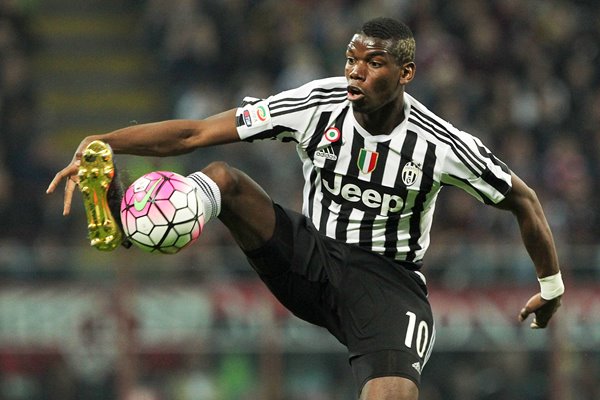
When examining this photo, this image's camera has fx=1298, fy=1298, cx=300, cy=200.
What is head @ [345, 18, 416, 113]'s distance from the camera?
5422mm

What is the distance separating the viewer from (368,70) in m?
5.43

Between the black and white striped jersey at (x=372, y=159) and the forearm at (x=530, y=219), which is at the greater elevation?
the black and white striped jersey at (x=372, y=159)

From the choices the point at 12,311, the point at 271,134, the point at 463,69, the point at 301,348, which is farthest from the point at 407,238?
the point at 463,69

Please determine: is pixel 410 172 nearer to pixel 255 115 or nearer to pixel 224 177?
pixel 255 115

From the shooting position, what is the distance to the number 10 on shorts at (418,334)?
18.4 feet

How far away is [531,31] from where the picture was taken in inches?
497

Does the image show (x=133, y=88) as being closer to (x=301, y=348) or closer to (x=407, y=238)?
(x=301, y=348)

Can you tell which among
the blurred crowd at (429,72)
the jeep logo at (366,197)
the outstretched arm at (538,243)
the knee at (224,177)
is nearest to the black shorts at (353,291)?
the jeep logo at (366,197)

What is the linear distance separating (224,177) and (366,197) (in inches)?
27.2

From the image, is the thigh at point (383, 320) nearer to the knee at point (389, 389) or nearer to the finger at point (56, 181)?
the knee at point (389, 389)

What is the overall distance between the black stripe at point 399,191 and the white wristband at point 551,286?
0.77m

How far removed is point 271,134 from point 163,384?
391 centimetres

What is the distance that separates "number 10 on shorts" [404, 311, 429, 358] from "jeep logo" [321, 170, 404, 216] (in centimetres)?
47

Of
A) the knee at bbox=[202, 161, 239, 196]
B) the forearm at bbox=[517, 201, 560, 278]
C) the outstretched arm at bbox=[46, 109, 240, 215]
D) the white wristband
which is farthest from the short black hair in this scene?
the white wristband
